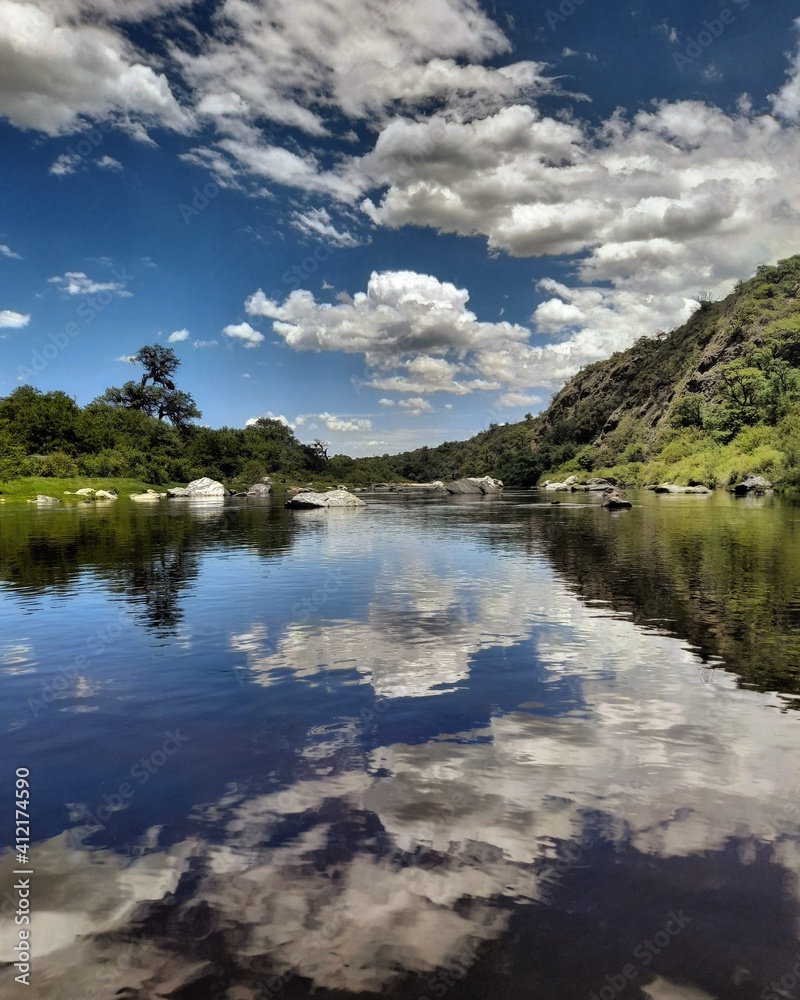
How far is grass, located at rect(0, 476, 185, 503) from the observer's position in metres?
84.1

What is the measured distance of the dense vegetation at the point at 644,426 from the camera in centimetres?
9881

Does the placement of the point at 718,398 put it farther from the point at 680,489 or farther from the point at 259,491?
the point at 259,491

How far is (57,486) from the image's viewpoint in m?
90.3

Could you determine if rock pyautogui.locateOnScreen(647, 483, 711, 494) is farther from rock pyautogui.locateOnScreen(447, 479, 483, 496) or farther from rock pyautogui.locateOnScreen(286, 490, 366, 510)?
rock pyautogui.locateOnScreen(286, 490, 366, 510)

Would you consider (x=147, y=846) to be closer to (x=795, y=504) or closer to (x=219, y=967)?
(x=219, y=967)

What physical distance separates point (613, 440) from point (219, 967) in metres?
183

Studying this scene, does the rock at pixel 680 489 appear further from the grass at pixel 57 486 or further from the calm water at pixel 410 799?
the grass at pixel 57 486

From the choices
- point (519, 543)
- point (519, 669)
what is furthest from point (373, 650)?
point (519, 543)

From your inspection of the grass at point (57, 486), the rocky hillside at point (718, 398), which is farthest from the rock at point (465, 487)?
the grass at point (57, 486)

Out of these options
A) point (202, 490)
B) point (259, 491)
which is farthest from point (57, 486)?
point (259, 491)

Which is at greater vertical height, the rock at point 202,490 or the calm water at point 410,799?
the rock at point 202,490

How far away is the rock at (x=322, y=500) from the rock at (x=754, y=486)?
4877 centimetres

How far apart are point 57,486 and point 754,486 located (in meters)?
98.4

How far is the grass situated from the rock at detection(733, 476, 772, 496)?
299 feet
